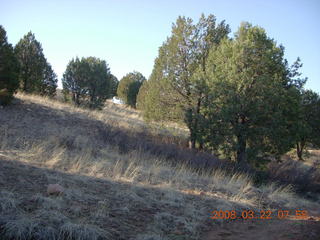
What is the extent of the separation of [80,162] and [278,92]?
763cm

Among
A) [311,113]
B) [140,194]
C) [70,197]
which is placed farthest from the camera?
[311,113]

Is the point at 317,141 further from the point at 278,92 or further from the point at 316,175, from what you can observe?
the point at 278,92

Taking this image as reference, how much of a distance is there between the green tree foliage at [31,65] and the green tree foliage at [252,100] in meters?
11.9

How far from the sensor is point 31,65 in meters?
16.3

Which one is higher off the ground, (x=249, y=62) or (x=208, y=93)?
(x=249, y=62)

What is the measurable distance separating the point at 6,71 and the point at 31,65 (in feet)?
16.9

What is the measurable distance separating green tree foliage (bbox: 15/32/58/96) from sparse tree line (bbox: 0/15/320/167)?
14.3 feet

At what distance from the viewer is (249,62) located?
10.3m

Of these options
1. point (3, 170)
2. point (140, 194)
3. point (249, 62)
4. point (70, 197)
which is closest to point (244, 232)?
point (140, 194)

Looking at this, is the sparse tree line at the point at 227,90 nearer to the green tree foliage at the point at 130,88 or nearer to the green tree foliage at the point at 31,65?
the green tree foliage at the point at 31,65

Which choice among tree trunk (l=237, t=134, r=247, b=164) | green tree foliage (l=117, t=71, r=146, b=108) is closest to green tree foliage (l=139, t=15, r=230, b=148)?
tree trunk (l=237, t=134, r=247, b=164)
